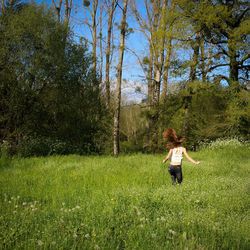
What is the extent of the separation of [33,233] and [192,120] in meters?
16.0

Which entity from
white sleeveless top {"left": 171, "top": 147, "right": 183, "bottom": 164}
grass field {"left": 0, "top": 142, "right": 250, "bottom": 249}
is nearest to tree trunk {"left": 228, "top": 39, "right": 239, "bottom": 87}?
white sleeveless top {"left": 171, "top": 147, "right": 183, "bottom": 164}

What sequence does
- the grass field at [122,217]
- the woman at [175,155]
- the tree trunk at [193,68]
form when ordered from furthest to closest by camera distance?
the tree trunk at [193,68], the woman at [175,155], the grass field at [122,217]

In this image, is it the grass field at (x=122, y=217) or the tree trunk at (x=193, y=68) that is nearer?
the grass field at (x=122, y=217)

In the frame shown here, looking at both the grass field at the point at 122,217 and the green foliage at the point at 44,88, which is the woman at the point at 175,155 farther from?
the green foliage at the point at 44,88

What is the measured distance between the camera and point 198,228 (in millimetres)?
3324

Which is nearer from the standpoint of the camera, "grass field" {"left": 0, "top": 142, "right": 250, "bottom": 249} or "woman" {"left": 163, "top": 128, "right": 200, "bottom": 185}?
"grass field" {"left": 0, "top": 142, "right": 250, "bottom": 249}

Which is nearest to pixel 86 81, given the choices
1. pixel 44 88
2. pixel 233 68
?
pixel 44 88

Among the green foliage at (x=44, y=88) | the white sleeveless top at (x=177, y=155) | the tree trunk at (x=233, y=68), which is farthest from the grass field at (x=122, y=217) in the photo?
the tree trunk at (x=233, y=68)

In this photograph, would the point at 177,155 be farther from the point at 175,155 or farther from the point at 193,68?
the point at 193,68

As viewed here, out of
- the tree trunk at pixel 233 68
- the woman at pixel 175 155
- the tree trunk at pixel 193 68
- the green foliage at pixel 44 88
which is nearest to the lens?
the woman at pixel 175 155

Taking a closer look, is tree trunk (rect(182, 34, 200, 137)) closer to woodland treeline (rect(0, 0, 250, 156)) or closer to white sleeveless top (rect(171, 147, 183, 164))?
woodland treeline (rect(0, 0, 250, 156))

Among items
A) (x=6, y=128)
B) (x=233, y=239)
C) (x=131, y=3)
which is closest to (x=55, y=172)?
(x=233, y=239)

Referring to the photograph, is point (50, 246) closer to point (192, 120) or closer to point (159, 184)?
point (159, 184)

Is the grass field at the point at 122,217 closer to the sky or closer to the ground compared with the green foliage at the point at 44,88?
closer to the ground
